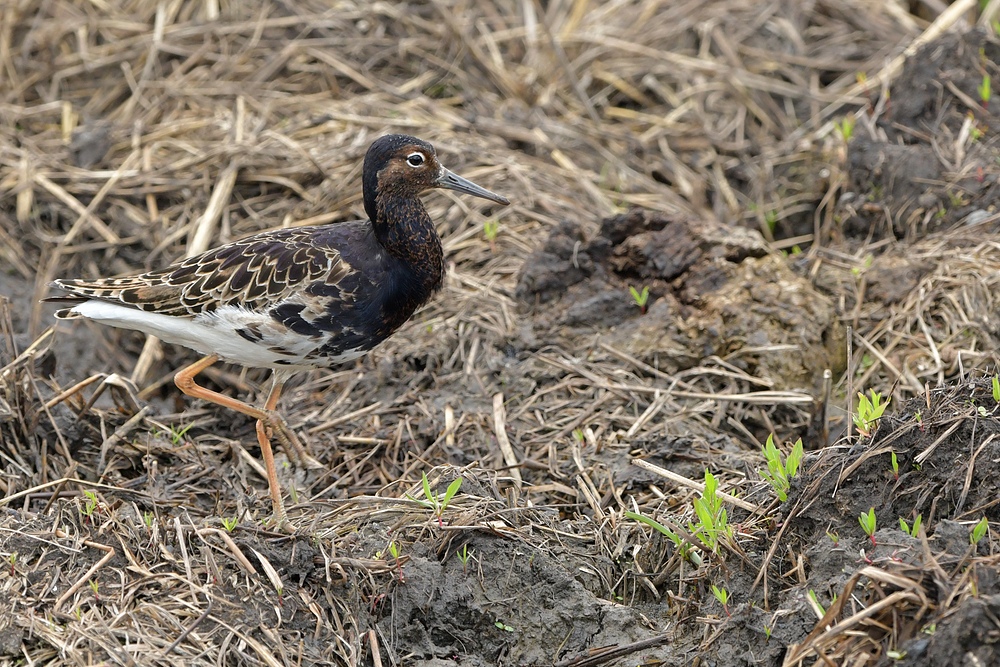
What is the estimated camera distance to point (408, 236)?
5457mm

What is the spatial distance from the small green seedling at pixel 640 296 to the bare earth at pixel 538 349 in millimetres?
22

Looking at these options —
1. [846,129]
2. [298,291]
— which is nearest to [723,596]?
[298,291]

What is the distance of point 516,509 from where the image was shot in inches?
189

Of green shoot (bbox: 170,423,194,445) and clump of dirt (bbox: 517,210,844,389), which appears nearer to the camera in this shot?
green shoot (bbox: 170,423,194,445)

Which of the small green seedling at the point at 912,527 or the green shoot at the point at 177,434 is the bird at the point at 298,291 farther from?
the small green seedling at the point at 912,527

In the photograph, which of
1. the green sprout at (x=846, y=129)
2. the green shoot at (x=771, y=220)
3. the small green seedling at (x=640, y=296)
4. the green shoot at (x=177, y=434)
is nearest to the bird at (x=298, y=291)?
the green shoot at (x=177, y=434)

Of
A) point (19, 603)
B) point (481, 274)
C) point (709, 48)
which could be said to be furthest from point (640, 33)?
point (19, 603)

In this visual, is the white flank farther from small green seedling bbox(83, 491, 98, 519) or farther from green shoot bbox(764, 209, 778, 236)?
green shoot bbox(764, 209, 778, 236)

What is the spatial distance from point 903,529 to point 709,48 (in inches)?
237

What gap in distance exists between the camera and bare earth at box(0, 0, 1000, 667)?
13.5 ft

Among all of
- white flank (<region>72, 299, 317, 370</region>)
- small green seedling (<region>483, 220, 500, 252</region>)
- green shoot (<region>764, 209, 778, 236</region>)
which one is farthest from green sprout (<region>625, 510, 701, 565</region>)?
green shoot (<region>764, 209, 778, 236</region>)

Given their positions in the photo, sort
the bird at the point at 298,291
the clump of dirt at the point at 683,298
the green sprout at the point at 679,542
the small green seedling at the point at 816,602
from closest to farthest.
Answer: the small green seedling at the point at 816,602, the green sprout at the point at 679,542, the bird at the point at 298,291, the clump of dirt at the point at 683,298

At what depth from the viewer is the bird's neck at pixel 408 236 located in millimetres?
5465

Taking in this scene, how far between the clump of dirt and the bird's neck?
38.9 inches
